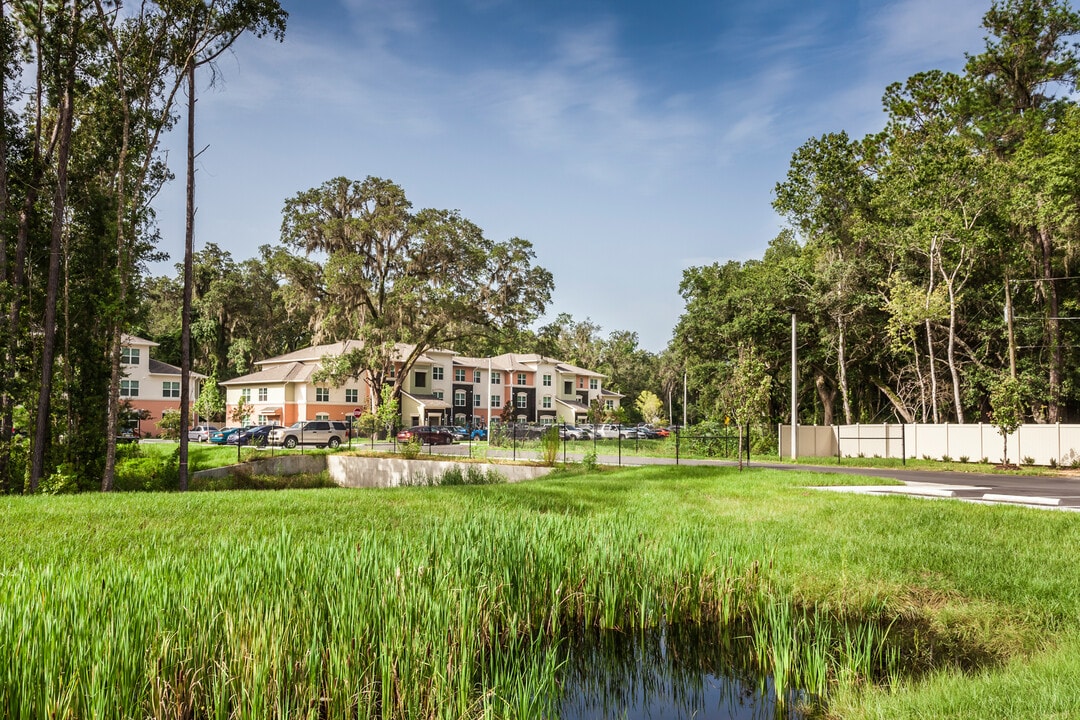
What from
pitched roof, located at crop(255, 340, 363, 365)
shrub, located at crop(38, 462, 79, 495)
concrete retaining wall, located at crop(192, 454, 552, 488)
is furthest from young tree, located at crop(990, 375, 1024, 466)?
pitched roof, located at crop(255, 340, 363, 365)

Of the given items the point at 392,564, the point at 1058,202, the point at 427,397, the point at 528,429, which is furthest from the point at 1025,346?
the point at 427,397

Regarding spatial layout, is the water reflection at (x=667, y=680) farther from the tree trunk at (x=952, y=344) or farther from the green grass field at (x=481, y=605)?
the tree trunk at (x=952, y=344)

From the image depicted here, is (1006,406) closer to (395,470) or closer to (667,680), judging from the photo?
(395,470)

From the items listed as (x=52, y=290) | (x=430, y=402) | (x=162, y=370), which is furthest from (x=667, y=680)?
(x=162, y=370)

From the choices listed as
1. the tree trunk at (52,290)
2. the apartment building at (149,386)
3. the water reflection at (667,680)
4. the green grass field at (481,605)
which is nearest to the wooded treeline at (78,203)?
the tree trunk at (52,290)

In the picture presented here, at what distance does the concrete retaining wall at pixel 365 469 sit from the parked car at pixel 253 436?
1139 cm

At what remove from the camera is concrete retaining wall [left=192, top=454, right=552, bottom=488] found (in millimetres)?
22453

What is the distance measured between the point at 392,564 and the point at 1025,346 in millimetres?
32979

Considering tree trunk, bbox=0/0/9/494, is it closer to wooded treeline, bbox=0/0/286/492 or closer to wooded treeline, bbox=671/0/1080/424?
wooded treeline, bbox=0/0/286/492

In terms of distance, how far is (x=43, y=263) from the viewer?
1784cm

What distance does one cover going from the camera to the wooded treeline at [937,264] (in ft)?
91.8

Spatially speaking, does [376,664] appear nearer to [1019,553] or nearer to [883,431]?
[1019,553]

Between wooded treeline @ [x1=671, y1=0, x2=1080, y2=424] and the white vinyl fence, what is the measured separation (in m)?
1.73

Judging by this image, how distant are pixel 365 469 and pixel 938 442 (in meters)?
23.5
